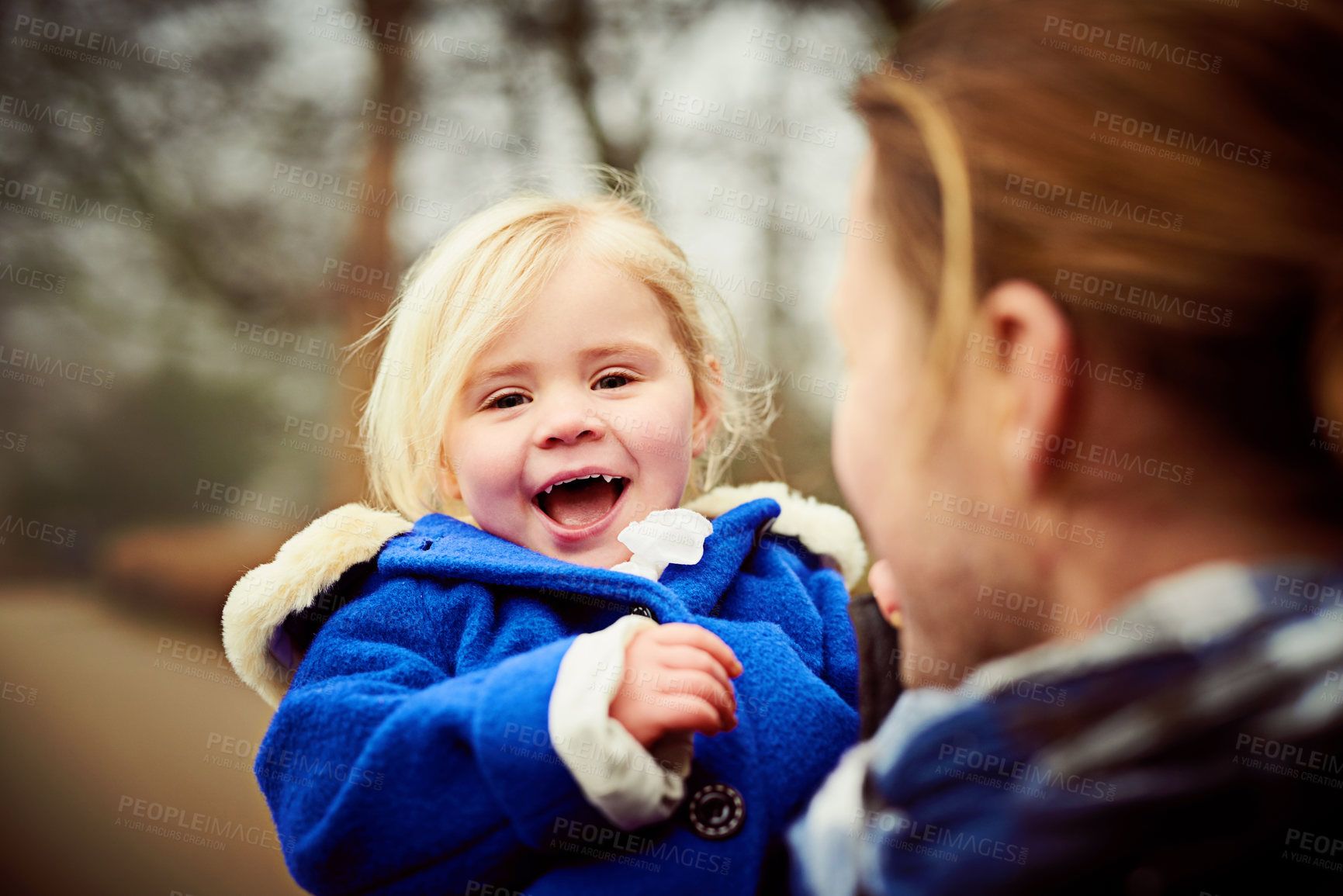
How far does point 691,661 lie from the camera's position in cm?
93

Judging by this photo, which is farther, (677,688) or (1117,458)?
(677,688)

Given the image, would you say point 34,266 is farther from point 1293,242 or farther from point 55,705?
point 1293,242

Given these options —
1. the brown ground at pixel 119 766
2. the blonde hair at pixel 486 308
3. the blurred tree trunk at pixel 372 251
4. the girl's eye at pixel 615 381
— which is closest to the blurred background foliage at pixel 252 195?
the blurred tree trunk at pixel 372 251

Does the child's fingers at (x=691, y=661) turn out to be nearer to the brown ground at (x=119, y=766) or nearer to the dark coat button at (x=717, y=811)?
the dark coat button at (x=717, y=811)

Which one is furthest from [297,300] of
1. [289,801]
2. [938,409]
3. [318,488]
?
[938,409]

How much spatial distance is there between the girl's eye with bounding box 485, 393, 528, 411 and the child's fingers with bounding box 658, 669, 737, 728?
53cm

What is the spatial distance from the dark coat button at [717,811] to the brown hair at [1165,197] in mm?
492

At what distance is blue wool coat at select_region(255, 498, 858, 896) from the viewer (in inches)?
35.8

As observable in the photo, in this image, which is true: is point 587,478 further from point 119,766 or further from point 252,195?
point 252,195

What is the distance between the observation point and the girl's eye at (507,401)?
1309 millimetres

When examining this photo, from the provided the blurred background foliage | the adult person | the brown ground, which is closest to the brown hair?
the adult person

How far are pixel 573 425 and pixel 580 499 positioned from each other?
0.15m

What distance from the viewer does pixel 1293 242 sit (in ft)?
2.00

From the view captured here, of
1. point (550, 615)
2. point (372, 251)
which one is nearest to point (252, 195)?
point (372, 251)
